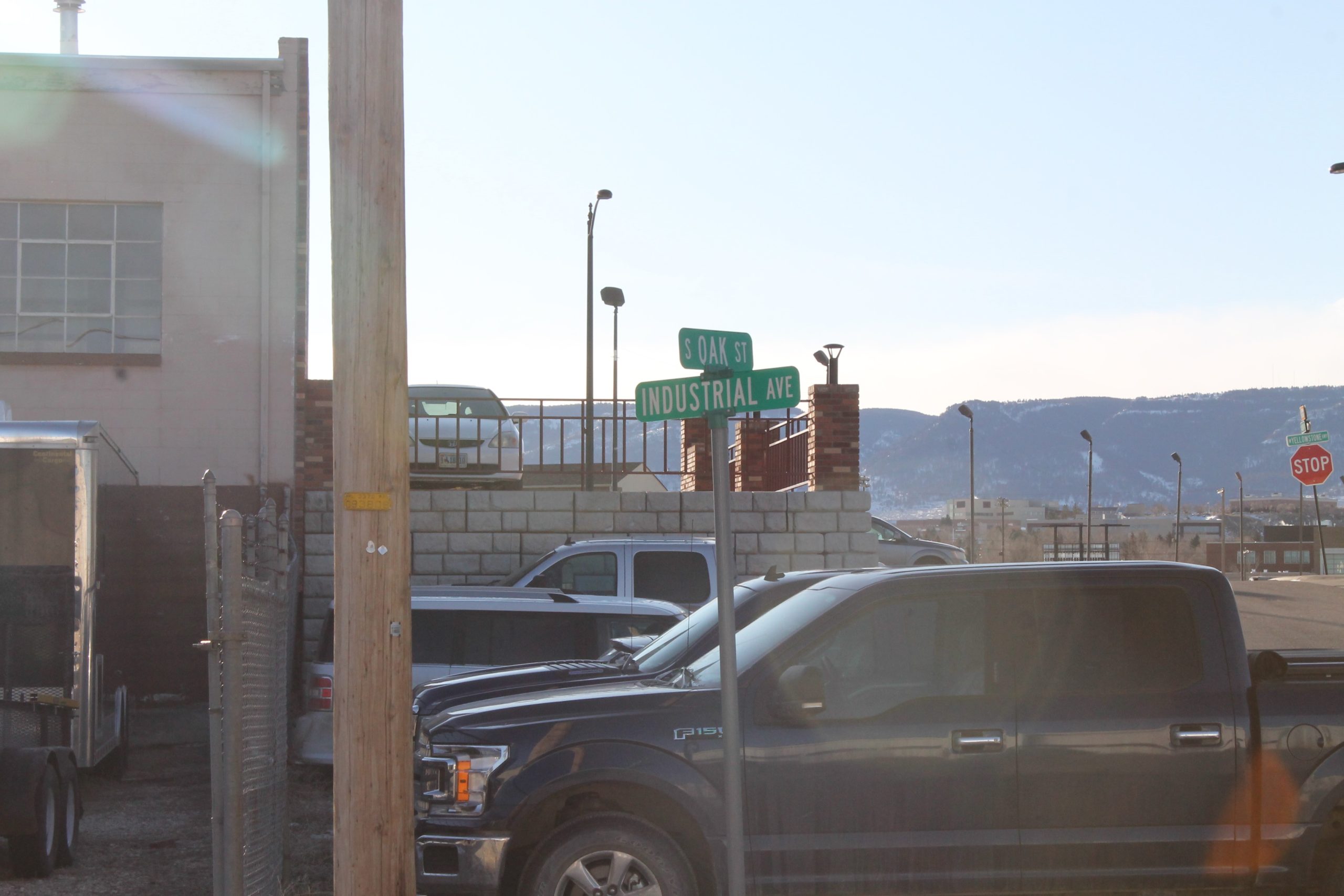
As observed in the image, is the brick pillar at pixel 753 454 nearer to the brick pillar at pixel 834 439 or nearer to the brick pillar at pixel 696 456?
the brick pillar at pixel 696 456

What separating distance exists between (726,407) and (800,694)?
1.51 metres

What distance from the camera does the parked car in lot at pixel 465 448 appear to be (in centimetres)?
1814

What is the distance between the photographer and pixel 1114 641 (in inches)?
250

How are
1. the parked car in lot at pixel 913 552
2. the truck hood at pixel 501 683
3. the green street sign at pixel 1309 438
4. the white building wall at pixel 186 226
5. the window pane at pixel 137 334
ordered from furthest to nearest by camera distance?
the green street sign at pixel 1309 438
the parked car in lot at pixel 913 552
the window pane at pixel 137 334
the white building wall at pixel 186 226
the truck hood at pixel 501 683

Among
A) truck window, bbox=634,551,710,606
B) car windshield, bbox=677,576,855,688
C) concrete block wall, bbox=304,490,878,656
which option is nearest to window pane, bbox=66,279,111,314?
concrete block wall, bbox=304,490,878,656

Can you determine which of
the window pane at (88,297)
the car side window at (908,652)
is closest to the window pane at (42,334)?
the window pane at (88,297)

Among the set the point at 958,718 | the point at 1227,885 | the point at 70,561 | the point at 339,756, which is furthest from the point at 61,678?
the point at 1227,885

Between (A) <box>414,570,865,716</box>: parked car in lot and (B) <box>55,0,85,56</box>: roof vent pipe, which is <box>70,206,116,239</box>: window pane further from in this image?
(A) <box>414,570,865,716</box>: parked car in lot

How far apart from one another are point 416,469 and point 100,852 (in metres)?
9.52

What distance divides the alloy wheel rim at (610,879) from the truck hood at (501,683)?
1.21 m

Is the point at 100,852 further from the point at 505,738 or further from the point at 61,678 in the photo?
the point at 505,738

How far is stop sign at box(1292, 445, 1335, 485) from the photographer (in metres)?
27.0

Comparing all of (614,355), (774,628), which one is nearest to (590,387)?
(614,355)

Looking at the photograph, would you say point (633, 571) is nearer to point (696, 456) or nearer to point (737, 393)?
point (737, 393)
